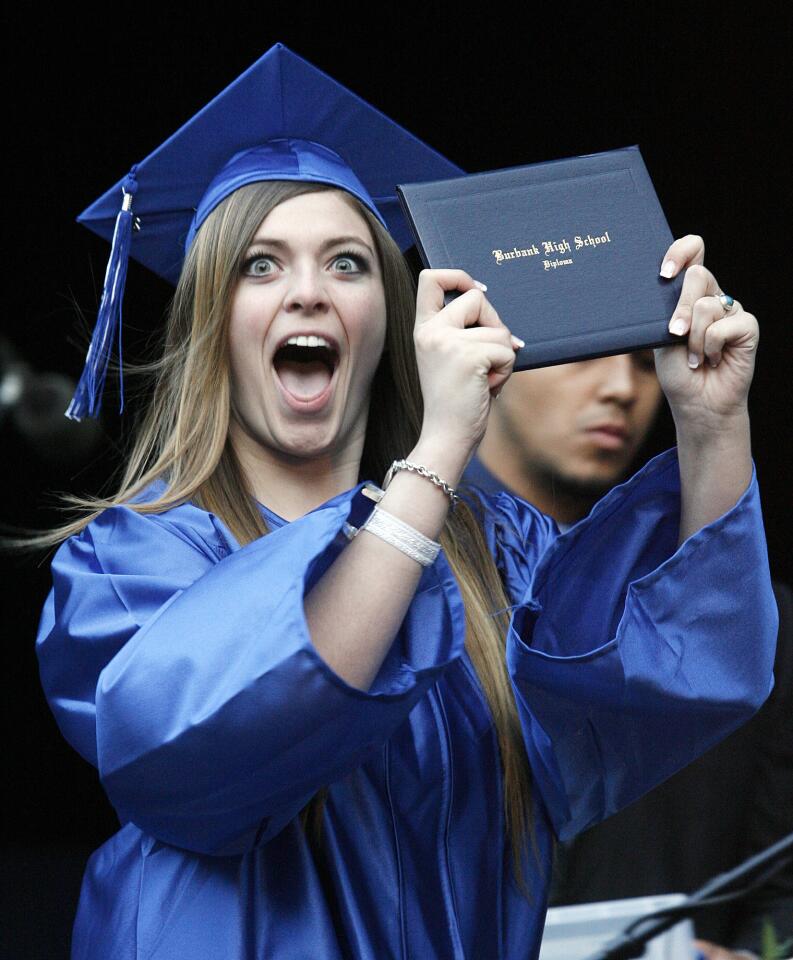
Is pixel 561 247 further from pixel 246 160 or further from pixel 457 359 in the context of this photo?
pixel 246 160

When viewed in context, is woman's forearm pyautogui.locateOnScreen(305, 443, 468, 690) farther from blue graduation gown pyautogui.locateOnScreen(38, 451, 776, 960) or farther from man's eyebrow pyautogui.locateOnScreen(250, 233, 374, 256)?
man's eyebrow pyautogui.locateOnScreen(250, 233, 374, 256)

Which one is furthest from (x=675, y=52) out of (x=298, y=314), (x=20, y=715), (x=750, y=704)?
(x=20, y=715)

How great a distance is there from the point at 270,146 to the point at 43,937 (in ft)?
6.40

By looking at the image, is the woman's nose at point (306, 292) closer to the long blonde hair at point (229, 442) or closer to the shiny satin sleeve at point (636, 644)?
the long blonde hair at point (229, 442)

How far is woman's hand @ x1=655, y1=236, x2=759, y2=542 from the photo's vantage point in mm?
1604

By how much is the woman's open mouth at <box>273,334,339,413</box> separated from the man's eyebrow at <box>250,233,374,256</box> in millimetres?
129

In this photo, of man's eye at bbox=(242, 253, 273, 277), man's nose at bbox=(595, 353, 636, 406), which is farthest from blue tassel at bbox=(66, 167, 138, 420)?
man's nose at bbox=(595, 353, 636, 406)

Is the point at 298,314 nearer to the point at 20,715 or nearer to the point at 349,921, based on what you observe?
the point at 349,921

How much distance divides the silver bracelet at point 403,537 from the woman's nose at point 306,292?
451 mm

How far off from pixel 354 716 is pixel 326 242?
0.73m

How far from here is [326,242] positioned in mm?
1874

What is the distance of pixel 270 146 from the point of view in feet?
6.48

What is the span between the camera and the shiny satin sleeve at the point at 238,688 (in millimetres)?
1368

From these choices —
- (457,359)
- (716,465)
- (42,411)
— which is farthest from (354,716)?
(42,411)
